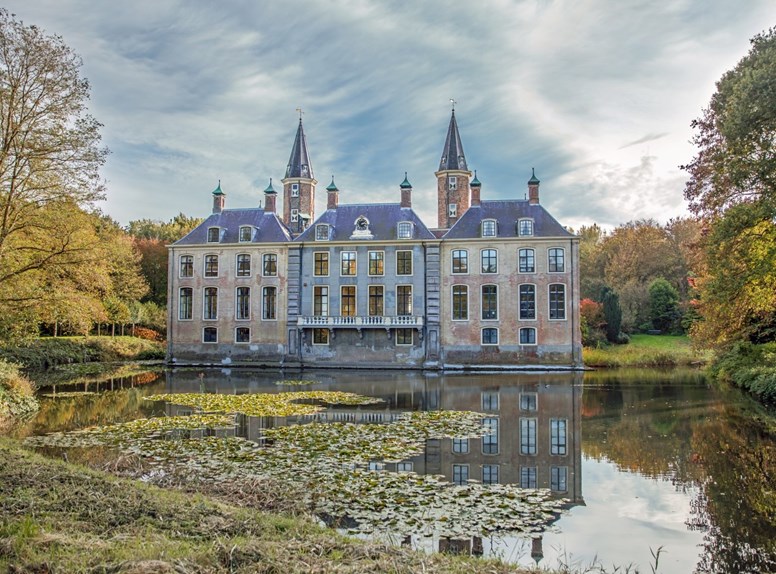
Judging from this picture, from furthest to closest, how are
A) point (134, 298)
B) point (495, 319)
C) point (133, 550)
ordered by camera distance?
point (134, 298)
point (495, 319)
point (133, 550)

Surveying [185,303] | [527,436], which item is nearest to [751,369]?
[527,436]

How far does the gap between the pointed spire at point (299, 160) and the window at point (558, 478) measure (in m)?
29.3

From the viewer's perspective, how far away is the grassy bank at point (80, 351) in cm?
2786

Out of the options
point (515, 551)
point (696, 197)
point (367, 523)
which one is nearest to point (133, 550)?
point (367, 523)

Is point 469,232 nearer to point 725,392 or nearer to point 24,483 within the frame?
point 725,392

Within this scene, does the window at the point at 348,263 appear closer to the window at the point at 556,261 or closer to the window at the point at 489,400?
the window at the point at 556,261

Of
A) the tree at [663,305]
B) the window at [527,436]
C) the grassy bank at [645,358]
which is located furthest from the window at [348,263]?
the tree at [663,305]

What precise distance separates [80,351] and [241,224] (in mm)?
10868

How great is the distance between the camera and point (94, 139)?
16141 millimetres

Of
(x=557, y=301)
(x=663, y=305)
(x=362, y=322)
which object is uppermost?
(x=557, y=301)

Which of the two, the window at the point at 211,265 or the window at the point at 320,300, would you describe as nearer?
the window at the point at 320,300

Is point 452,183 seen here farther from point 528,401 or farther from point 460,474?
point 460,474

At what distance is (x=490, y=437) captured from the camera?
10.9m

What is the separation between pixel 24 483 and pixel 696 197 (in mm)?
18059
